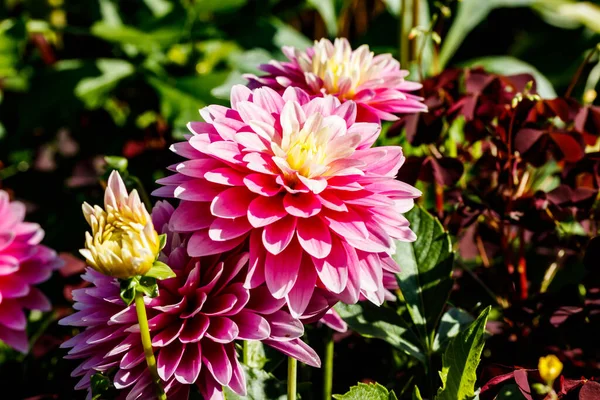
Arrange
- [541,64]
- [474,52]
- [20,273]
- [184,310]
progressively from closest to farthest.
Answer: [184,310]
[20,273]
[541,64]
[474,52]

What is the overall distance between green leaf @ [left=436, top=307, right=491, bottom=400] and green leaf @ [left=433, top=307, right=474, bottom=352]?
16cm

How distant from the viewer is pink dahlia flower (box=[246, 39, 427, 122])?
808 mm

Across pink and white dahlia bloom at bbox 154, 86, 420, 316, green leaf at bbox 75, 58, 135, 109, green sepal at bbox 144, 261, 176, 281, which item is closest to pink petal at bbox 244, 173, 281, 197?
pink and white dahlia bloom at bbox 154, 86, 420, 316

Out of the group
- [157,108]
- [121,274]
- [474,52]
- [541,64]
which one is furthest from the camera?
[474,52]

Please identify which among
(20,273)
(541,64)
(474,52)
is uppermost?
(20,273)

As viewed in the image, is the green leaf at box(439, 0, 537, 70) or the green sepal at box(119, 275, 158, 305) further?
the green leaf at box(439, 0, 537, 70)

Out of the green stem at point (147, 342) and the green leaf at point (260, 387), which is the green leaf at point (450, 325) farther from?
the green stem at point (147, 342)

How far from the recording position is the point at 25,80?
1.80 metres

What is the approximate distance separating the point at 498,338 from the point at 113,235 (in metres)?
0.55

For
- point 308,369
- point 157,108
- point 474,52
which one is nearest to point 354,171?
point 308,369

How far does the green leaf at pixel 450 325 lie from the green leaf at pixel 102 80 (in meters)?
1.08

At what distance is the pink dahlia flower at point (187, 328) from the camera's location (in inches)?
23.9

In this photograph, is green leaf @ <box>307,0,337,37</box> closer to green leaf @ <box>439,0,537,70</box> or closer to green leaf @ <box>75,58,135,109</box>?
green leaf @ <box>439,0,537,70</box>

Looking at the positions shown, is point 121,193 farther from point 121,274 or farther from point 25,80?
point 25,80
